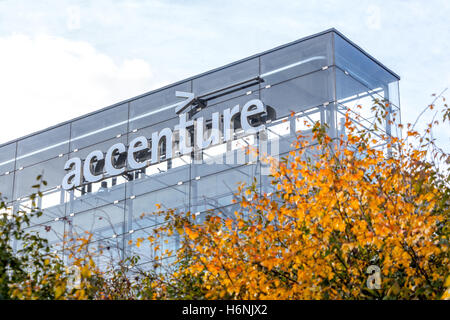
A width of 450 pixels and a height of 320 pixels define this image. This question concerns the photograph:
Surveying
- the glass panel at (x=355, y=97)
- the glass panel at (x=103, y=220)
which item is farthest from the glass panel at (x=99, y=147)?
the glass panel at (x=355, y=97)

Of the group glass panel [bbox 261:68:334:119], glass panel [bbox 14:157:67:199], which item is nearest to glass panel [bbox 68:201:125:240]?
glass panel [bbox 14:157:67:199]

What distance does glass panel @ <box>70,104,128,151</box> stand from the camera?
27.0 meters

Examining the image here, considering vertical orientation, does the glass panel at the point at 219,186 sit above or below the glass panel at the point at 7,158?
below

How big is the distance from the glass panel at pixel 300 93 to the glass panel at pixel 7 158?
1041 centimetres

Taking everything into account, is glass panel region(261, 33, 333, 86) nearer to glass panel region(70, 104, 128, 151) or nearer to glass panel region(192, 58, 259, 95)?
glass panel region(192, 58, 259, 95)

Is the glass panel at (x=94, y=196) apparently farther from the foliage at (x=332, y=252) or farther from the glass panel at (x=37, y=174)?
the foliage at (x=332, y=252)

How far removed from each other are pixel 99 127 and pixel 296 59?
7.30 meters

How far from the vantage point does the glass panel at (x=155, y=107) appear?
25.9 m

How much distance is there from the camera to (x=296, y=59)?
23.8m

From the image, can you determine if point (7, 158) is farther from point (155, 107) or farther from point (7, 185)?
point (155, 107)

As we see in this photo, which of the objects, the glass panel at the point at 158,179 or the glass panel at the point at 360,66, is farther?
the glass panel at the point at 158,179

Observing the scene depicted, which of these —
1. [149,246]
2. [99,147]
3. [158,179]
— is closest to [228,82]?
[158,179]

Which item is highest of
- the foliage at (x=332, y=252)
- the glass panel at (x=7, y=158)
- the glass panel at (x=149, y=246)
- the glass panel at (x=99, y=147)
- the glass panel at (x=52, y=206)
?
the glass panel at (x=7, y=158)
